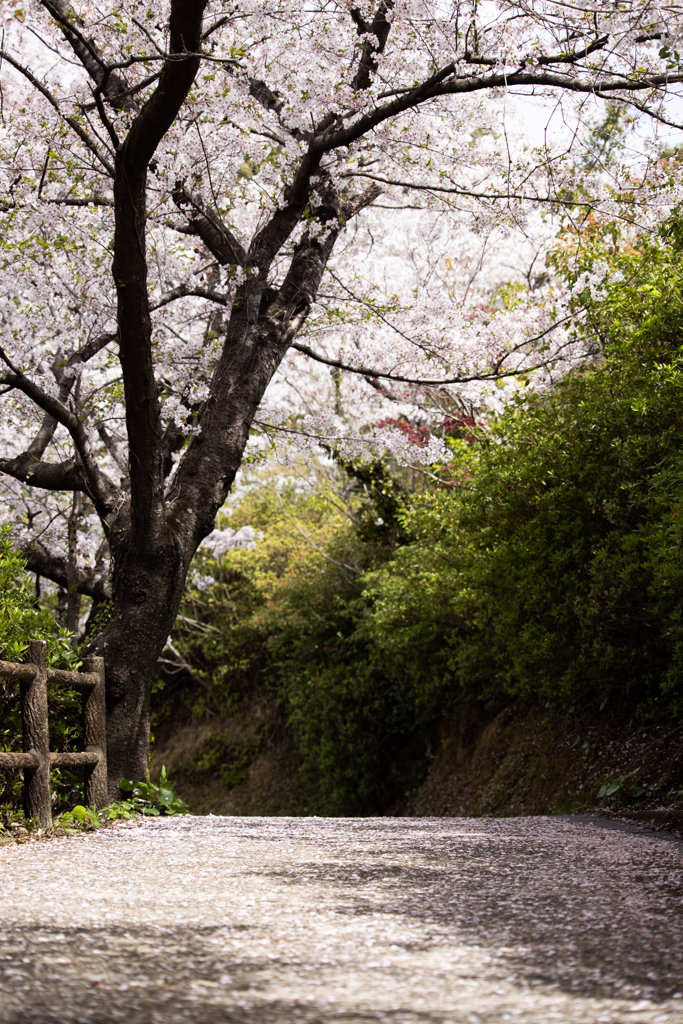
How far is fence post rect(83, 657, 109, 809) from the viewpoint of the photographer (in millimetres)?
5730

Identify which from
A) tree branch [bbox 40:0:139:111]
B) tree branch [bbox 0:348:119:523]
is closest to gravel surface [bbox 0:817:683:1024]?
tree branch [bbox 0:348:119:523]

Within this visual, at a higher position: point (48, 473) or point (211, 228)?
point (211, 228)

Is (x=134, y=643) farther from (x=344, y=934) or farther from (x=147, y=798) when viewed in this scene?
(x=344, y=934)

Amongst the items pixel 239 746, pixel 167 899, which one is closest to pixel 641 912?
pixel 167 899

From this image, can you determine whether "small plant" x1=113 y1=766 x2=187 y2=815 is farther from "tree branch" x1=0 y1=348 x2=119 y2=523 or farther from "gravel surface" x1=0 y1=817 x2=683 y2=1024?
"tree branch" x1=0 y1=348 x2=119 y2=523

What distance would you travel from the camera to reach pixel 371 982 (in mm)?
1991

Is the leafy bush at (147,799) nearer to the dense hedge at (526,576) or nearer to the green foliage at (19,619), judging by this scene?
the green foliage at (19,619)

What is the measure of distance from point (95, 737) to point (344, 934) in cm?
377

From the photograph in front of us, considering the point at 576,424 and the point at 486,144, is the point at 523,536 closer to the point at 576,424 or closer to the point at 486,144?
the point at 576,424

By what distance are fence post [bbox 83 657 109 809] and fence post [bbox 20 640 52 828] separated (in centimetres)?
73

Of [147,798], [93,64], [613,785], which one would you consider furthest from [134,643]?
[93,64]

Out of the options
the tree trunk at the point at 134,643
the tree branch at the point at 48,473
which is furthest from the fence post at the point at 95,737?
the tree branch at the point at 48,473

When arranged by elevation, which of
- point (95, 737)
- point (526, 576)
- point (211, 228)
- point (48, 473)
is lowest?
point (95, 737)

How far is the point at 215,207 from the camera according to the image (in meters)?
7.68
